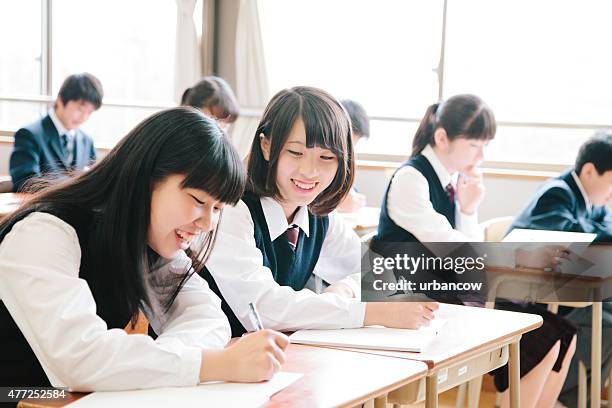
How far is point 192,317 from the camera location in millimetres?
1666

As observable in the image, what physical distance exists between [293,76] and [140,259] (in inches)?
165

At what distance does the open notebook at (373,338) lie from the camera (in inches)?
69.6

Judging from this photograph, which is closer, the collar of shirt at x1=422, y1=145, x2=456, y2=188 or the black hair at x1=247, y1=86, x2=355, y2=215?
the black hair at x1=247, y1=86, x2=355, y2=215

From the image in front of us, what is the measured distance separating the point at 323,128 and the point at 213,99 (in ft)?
6.57

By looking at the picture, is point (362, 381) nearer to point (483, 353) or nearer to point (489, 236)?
point (483, 353)

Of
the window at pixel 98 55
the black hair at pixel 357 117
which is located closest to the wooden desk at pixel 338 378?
Result: the black hair at pixel 357 117

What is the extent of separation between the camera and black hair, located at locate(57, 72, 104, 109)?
4.68 m

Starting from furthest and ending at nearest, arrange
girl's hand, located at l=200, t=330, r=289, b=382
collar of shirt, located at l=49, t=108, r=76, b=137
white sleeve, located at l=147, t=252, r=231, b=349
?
collar of shirt, located at l=49, t=108, r=76, b=137
white sleeve, located at l=147, t=252, r=231, b=349
girl's hand, located at l=200, t=330, r=289, b=382

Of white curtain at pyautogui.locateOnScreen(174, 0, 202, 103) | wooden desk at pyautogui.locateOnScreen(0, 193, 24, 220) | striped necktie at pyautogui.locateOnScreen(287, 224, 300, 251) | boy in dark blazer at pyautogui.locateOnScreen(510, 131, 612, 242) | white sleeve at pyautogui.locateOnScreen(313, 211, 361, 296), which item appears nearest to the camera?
striped necktie at pyautogui.locateOnScreen(287, 224, 300, 251)

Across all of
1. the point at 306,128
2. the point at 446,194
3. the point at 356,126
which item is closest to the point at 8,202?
the point at 356,126

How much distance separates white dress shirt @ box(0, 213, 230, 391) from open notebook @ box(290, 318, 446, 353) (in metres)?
0.44

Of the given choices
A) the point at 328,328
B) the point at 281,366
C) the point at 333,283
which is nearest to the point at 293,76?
the point at 333,283

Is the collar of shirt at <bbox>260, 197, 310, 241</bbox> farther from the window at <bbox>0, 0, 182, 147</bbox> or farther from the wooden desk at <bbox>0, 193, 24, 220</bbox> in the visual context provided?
the window at <bbox>0, 0, 182, 147</bbox>

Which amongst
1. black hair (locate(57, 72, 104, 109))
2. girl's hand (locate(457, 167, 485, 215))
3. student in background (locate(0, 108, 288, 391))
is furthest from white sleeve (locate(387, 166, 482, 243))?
black hair (locate(57, 72, 104, 109))
